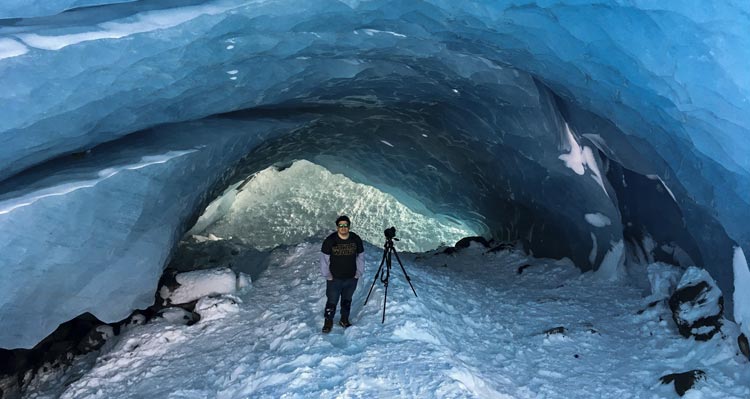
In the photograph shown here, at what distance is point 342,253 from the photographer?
5.52 m

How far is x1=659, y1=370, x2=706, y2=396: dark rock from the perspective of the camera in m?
5.09

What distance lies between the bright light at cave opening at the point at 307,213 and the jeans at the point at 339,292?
815 centimetres

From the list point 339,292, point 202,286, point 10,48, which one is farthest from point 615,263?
point 10,48

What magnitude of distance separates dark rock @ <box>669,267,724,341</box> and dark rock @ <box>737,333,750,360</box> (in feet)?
1.00

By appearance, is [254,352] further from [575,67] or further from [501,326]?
[575,67]

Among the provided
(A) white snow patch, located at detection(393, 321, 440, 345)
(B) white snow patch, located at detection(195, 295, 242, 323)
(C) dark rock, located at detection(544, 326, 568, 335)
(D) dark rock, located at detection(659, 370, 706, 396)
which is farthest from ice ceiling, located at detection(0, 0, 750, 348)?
(A) white snow patch, located at detection(393, 321, 440, 345)

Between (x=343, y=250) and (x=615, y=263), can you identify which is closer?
(x=343, y=250)

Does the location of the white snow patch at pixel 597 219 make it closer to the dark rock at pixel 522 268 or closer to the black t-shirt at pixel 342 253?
the dark rock at pixel 522 268

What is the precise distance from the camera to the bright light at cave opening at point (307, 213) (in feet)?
48.3

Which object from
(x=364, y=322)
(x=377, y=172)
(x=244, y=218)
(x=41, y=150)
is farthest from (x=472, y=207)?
(x=41, y=150)

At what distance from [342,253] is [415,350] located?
1.16 meters

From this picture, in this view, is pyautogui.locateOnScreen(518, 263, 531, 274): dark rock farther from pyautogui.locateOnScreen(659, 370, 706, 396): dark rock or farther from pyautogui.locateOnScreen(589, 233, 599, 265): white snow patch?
pyautogui.locateOnScreen(659, 370, 706, 396): dark rock

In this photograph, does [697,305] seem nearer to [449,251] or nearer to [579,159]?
[579,159]

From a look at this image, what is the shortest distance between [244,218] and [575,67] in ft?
37.8
